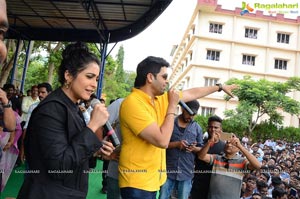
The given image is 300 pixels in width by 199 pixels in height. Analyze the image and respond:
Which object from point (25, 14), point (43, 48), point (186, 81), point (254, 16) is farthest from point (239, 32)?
point (25, 14)

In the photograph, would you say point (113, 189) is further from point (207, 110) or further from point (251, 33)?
point (251, 33)

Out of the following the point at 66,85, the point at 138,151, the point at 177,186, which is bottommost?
the point at 177,186

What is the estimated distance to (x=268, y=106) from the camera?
71.3ft

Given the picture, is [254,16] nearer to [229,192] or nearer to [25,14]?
[25,14]

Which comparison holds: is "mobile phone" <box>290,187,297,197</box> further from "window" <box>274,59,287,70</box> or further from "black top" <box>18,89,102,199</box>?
"window" <box>274,59,287,70</box>

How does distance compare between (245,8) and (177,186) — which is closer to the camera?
(177,186)

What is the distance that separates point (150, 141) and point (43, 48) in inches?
668

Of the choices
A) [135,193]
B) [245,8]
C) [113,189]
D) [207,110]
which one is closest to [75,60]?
[135,193]

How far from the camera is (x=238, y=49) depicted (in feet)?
94.3

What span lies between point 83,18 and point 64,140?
743 centimetres

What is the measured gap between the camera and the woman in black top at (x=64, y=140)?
4.32 feet

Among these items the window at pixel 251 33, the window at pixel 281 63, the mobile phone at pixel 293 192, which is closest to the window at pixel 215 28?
the window at pixel 251 33

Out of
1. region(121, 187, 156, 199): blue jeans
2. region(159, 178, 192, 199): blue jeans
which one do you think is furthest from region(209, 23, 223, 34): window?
region(121, 187, 156, 199): blue jeans

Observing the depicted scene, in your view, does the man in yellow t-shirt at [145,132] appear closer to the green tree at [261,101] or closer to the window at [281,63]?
the green tree at [261,101]
